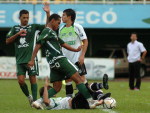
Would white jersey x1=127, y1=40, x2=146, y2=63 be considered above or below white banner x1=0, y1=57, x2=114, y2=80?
above

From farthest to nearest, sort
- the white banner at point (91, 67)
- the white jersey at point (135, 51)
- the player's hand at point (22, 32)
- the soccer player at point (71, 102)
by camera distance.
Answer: the white banner at point (91, 67), the white jersey at point (135, 51), the player's hand at point (22, 32), the soccer player at point (71, 102)

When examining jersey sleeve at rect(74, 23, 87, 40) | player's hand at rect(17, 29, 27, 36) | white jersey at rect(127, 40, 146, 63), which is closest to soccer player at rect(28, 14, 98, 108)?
player's hand at rect(17, 29, 27, 36)

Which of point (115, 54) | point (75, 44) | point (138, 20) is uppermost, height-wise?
point (75, 44)

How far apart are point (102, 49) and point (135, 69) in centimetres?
1357

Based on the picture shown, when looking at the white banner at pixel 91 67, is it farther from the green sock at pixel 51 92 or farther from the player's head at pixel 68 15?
the green sock at pixel 51 92

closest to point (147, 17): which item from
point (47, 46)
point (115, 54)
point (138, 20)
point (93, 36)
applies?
point (138, 20)

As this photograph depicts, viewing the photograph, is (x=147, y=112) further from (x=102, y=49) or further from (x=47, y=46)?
(x=102, y=49)

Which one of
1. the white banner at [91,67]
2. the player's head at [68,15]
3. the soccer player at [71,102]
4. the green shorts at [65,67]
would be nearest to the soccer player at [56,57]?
the green shorts at [65,67]

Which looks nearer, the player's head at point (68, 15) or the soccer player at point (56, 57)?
the soccer player at point (56, 57)

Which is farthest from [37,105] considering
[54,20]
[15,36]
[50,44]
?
[15,36]

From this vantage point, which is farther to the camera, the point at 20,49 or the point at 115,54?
the point at 115,54

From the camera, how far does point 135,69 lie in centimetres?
1966

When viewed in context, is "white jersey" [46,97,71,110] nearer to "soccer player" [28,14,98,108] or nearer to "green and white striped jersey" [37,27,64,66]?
"soccer player" [28,14,98,108]

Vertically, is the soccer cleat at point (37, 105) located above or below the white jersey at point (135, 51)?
above
